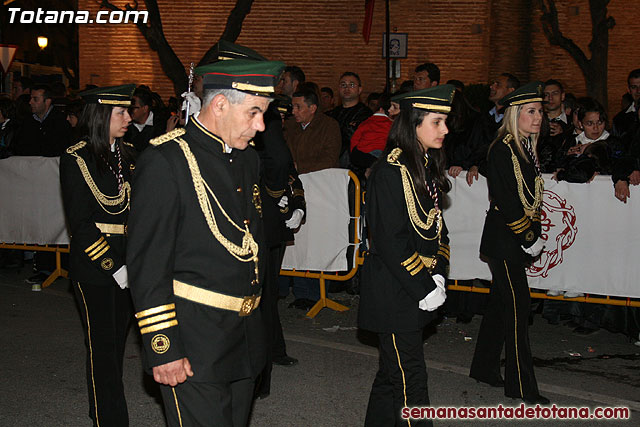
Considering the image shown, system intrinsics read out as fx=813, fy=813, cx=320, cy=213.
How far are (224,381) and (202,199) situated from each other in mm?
774

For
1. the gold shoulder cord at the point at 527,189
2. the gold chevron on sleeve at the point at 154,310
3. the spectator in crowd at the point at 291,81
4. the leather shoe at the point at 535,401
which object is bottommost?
the leather shoe at the point at 535,401

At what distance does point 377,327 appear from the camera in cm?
454

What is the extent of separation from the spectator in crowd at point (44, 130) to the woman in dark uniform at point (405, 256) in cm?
737

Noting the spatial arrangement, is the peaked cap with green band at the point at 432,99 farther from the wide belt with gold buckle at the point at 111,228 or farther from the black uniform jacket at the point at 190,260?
the wide belt with gold buckle at the point at 111,228

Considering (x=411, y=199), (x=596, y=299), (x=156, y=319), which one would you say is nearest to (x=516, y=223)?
(x=411, y=199)

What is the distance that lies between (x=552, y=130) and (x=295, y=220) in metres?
3.70

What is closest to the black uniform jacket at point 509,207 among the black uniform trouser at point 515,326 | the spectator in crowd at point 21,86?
the black uniform trouser at point 515,326

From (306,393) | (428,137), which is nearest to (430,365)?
(306,393)

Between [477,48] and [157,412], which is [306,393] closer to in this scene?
[157,412]

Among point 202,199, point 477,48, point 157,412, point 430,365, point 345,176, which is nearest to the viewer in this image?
point 202,199

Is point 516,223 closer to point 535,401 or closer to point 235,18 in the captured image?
point 535,401

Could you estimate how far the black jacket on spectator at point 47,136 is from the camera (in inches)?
430

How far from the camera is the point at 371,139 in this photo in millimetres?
8164

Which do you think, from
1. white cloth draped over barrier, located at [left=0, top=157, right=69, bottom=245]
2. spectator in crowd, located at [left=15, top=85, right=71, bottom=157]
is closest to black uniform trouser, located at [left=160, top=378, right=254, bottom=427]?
white cloth draped over barrier, located at [left=0, top=157, right=69, bottom=245]
